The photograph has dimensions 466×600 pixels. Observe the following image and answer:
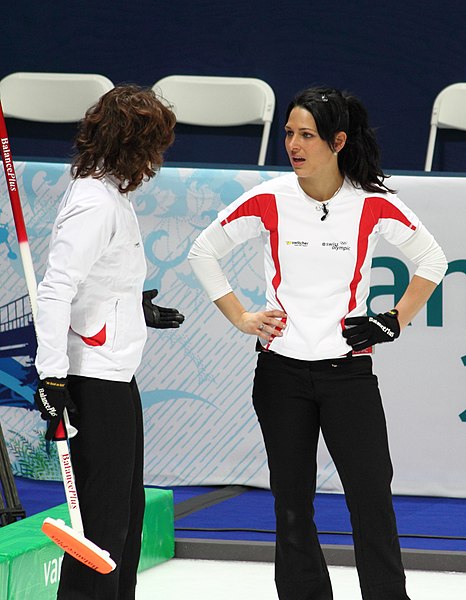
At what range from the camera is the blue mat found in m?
Result: 3.93

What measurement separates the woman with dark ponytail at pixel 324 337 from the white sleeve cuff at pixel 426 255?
0.05 m

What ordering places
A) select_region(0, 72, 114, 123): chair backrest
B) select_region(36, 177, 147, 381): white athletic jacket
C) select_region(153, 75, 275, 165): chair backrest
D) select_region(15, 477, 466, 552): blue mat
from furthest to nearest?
select_region(0, 72, 114, 123): chair backrest, select_region(153, 75, 275, 165): chair backrest, select_region(15, 477, 466, 552): blue mat, select_region(36, 177, 147, 381): white athletic jacket

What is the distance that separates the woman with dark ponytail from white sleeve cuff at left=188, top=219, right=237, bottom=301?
0.38ft

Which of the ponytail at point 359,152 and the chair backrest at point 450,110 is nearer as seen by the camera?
the ponytail at point 359,152

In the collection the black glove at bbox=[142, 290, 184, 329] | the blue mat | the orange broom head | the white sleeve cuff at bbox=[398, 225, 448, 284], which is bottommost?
the blue mat

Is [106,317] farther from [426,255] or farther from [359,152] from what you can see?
[426,255]

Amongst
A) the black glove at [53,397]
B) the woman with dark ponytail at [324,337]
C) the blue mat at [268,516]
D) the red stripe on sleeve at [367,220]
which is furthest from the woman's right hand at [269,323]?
the blue mat at [268,516]

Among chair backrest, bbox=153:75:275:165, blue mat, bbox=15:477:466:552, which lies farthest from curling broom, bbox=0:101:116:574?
chair backrest, bbox=153:75:275:165

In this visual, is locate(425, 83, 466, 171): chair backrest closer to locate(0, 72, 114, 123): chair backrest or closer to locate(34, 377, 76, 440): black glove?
locate(0, 72, 114, 123): chair backrest

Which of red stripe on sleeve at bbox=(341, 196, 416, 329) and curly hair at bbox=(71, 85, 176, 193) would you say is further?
red stripe on sleeve at bbox=(341, 196, 416, 329)

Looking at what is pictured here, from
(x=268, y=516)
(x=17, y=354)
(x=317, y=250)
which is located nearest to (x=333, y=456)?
(x=317, y=250)

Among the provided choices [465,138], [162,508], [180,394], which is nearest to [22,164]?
[180,394]

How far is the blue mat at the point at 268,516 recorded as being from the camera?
3.93 m

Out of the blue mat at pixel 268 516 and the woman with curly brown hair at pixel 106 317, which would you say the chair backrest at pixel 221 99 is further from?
the woman with curly brown hair at pixel 106 317
